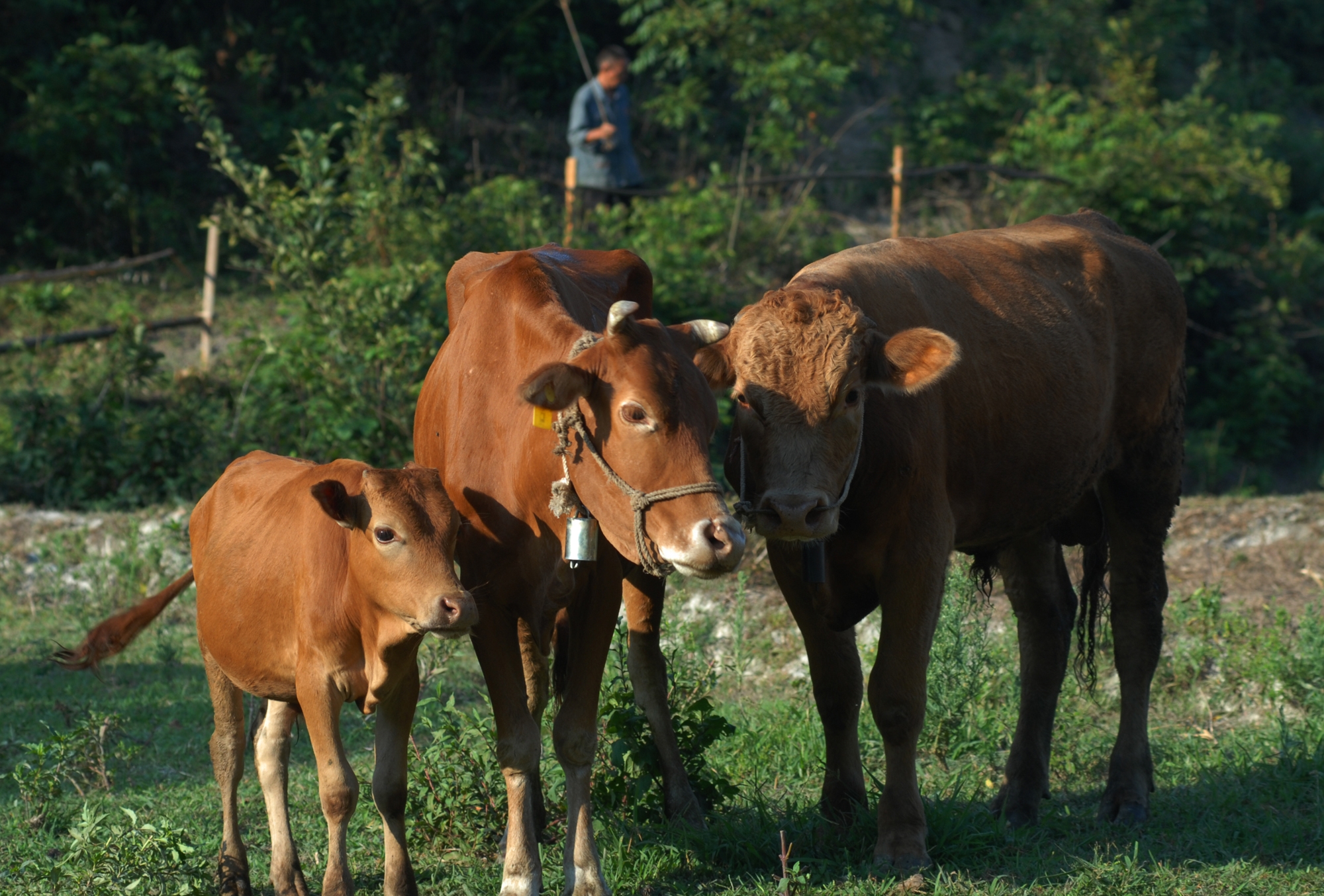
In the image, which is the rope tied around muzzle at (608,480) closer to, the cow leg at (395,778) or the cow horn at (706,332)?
the cow horn at (706,332)

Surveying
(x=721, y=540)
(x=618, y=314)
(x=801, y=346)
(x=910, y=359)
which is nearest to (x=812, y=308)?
(x=801, y=346)

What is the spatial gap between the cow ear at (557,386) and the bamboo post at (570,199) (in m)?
8.35

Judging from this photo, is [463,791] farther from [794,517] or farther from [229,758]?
[794,517]

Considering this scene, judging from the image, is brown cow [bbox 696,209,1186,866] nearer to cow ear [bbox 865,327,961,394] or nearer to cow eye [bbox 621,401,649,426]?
cow ear [bbox 865,327,961,394]

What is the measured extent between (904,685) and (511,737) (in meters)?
1.32

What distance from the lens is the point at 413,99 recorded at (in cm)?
1667

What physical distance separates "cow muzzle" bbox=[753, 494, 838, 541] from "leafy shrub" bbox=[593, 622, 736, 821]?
1258mm

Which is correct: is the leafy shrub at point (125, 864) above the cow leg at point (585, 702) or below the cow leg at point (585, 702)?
below

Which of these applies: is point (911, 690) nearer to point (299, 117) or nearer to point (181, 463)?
point (181, 463)

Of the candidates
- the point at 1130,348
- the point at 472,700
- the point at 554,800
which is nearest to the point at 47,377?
the point at 472,700

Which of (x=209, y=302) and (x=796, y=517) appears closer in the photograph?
(x=796, y=517)

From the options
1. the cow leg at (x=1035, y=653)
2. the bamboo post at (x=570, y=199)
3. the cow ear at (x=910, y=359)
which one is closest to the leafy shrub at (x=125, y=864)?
the cow ear at (x=910, y=359)

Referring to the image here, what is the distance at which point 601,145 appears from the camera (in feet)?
42.6

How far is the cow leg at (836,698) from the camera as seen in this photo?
15.5 feet
